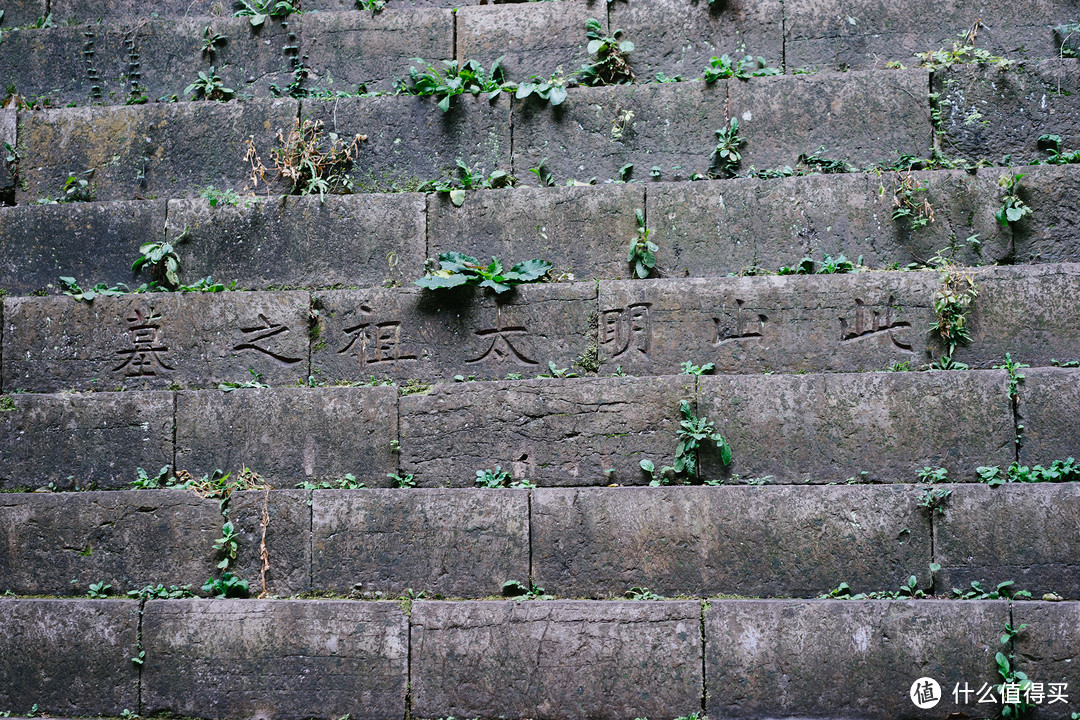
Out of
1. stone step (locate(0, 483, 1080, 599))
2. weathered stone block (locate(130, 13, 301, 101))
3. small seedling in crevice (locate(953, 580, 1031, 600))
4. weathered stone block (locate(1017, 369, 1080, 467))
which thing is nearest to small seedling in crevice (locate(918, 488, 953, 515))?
stone step (locate(0, 483, 1080, 599))

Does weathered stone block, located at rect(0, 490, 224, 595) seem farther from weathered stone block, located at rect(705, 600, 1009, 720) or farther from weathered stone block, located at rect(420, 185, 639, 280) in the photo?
weathered stone block, located at rect(705, 600, 1009, 720)

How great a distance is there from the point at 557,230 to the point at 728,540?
2.04 metres

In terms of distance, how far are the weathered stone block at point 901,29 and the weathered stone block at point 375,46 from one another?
2.35 metres

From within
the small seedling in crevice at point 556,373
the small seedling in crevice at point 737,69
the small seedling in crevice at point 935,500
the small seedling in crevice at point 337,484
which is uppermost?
the small seedling in crevice at point 737,69

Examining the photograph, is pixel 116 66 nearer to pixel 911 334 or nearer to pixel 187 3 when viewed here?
pixel 187 3

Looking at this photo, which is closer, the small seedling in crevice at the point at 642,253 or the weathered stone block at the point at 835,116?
the small seedling in crevice at the point at 642,253

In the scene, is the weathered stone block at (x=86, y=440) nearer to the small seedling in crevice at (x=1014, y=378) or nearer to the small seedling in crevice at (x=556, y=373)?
the small seedling in crevice at (x=556, y=373)

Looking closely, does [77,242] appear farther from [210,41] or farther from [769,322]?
[769,322]

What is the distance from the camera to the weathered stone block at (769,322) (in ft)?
14.3

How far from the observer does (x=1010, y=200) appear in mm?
4531

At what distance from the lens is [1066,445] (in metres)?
4.03

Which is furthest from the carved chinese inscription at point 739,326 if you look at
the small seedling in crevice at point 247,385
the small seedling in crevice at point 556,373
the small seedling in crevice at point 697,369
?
the small seedling in crevice at point 247,385

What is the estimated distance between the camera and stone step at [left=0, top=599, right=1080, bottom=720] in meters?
3.75

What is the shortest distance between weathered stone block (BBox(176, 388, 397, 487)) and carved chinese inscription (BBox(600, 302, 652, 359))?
1.24m
